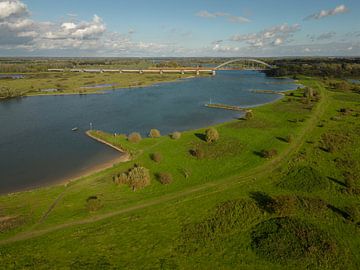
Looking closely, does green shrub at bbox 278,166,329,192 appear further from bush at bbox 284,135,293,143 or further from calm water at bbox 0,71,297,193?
calm water at bbox 0,71,297,193

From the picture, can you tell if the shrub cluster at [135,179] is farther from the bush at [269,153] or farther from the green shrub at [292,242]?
the bush at [269,153]

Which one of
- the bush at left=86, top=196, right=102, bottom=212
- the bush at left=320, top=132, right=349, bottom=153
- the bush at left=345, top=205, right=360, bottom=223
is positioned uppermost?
the bush at left=320, top=132, right=349, bottom=153

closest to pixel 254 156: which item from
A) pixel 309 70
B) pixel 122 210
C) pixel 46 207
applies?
pixel 122 210

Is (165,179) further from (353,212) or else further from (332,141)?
(332,141)

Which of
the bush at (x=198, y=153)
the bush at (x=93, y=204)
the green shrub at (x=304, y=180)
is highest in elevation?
the bush at (x=198, y=153)

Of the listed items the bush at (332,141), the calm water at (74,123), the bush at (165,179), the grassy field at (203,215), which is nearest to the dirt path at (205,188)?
the grassy field at (203,215)

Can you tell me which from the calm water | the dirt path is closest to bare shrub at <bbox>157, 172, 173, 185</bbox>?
the dirt path
